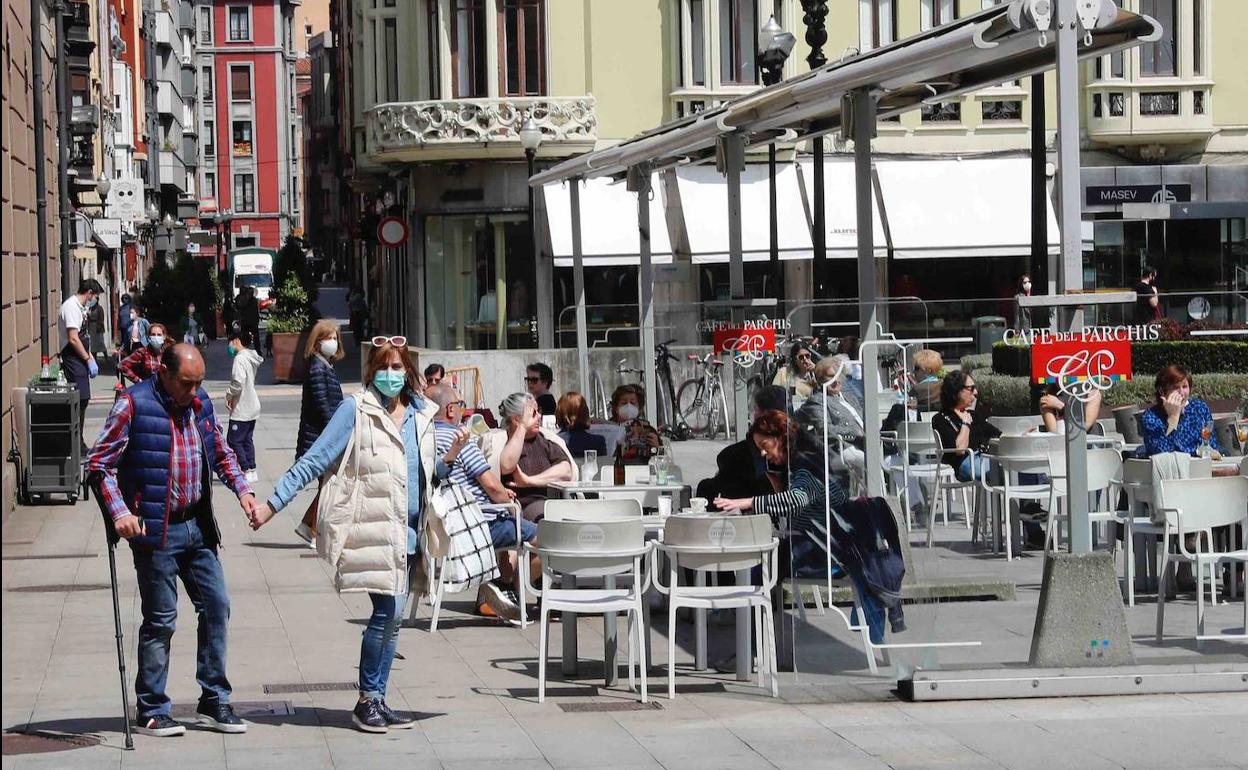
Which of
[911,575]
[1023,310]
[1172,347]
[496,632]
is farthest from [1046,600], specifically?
[1172,347]

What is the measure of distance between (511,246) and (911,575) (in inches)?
1037

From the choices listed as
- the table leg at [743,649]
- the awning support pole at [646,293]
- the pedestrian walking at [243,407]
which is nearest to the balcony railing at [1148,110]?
Result: the awning support pole at [646,293]

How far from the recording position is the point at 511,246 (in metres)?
36.0

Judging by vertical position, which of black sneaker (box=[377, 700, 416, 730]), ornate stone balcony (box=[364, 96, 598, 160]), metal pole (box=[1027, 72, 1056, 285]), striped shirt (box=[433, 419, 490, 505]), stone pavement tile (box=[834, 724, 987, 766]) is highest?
ornate stone balcony (box=[364, 96, 598, 160])

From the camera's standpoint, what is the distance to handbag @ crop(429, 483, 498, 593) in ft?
34.4

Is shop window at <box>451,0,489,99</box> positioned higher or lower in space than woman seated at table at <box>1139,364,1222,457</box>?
higher

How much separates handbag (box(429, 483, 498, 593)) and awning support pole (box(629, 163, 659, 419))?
318 inches

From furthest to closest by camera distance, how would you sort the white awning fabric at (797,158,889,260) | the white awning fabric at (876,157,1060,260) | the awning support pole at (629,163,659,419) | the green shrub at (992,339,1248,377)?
the white awning fabric at (797,158,889,260) → the white awning fabric at (876,157,1060,260) → the green shrub at (992,339,1248,377) → the awning support pole at (629,163,659,419)

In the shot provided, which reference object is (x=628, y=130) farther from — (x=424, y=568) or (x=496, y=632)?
(x=424, y=568)

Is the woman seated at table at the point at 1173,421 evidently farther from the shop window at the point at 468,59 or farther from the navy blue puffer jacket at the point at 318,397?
the shop window at the point at 468,59

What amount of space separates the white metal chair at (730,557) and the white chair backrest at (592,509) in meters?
0.71

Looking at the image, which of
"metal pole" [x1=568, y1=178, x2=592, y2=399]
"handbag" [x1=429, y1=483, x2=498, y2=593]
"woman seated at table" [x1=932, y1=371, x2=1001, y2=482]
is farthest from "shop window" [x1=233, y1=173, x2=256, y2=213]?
"handbag" [x1=429, y1=483, x2=498, y2=593]

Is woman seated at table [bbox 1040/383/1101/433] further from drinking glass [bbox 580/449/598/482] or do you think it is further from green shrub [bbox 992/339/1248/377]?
green shrub [bbox 992/339/1248/377]

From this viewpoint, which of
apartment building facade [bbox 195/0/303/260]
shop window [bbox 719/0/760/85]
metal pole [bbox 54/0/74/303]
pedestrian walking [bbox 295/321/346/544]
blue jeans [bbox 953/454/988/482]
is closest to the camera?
blue jeans [bbox 953/454/988/482]
